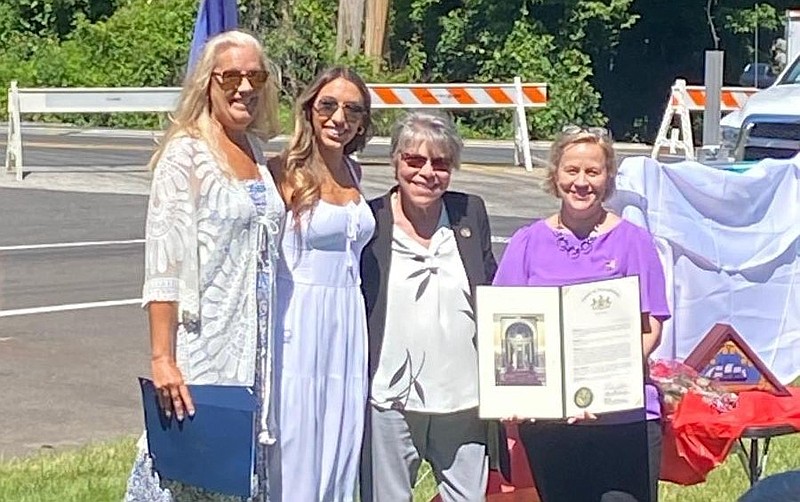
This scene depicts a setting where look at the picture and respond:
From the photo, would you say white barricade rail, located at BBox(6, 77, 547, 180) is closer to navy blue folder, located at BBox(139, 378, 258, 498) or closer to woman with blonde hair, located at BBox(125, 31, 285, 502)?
woman with blonde hair, located at BBox(125, 31, 285, 502)

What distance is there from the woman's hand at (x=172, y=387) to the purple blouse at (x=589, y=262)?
113 centimetres

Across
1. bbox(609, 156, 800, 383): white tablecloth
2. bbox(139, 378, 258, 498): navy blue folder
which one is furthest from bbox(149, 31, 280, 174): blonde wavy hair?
bbox(609, 156, 800, 383): white tablecloth

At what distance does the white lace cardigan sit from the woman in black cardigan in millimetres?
508

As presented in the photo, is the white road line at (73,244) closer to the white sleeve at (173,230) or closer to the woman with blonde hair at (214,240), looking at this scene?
the woman with blonde hair at (214,240)

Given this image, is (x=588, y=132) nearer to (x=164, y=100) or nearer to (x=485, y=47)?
(x=164, y=100)

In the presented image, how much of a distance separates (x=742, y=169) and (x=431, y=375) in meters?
4.12

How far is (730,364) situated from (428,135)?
2088 millimetres

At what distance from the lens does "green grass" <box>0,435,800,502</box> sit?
720 centimetres

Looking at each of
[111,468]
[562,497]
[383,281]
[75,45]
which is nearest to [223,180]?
[383,281]

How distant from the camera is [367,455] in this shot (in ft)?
17.5

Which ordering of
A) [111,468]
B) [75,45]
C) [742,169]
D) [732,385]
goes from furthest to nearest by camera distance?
[75,45], [742,169], [111,468], [732,385]

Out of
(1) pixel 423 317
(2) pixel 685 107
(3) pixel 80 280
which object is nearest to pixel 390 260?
(1) pixel 423 317

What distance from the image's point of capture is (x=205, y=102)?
4832 mm

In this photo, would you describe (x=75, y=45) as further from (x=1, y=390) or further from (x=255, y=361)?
(x=255, y=361)
